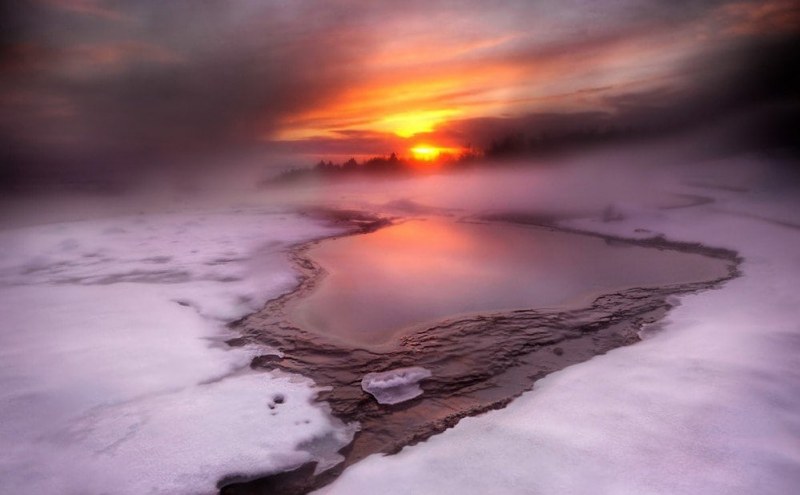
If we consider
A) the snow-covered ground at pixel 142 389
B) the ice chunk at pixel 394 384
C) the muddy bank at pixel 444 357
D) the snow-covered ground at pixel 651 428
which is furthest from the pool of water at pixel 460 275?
the snow-covered ground at pixel 651 428

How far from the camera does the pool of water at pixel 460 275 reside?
14.6 ft

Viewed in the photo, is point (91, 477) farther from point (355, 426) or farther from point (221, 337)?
point (221, 337)

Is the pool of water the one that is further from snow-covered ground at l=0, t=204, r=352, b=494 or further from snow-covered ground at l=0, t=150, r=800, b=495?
snow-covered ground at l=0, t=204, r=352, b=494

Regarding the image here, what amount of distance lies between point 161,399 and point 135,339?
1.17 metres

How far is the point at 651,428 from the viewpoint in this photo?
2.49 m

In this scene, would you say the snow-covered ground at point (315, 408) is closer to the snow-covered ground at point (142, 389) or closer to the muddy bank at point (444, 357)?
the snow-covered ground at point (142, 389)

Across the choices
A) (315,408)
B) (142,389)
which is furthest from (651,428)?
(142,389)

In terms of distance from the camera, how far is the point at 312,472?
7.61ft

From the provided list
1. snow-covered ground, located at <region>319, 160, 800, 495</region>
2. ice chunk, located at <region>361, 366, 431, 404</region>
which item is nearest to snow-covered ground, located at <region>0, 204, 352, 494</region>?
ice chunk, located at <region>361, 366, 431, 404</region>

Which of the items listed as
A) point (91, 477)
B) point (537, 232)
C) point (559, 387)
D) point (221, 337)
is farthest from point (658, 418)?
point (537, 232)

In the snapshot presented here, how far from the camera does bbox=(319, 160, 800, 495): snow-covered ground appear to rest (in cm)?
212

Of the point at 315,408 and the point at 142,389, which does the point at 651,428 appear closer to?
the point at 315,408

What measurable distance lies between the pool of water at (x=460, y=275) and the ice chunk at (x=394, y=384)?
0.61 m

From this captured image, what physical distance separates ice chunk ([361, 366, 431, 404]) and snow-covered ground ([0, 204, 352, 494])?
1.36 feet
